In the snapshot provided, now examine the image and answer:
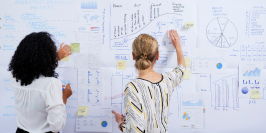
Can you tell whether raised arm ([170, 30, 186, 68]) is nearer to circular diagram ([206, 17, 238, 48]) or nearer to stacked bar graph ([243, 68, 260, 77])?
circular diagram ([206, 17, 238, 48])

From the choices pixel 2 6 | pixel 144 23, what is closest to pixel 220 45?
pixel 144 23

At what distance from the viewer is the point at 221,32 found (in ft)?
4.95

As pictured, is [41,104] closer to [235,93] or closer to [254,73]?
[235,93]

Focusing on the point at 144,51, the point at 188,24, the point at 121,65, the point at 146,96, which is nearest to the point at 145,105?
the point at 146,96

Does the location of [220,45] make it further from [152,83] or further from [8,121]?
[8,121]

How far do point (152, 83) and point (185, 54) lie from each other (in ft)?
2.21

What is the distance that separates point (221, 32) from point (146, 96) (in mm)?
1039

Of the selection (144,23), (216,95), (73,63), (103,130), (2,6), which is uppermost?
(2,6)

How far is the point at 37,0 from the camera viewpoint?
5.06ft

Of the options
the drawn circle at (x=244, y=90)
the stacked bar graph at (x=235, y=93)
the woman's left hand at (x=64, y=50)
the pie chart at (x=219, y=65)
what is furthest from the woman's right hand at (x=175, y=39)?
the woman's left hand at (x=64, y=50)

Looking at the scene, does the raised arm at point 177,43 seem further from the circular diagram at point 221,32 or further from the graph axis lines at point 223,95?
the graph axis lines at point 223,95

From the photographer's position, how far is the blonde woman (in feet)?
3.07

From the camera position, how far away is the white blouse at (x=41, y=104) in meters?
1.00

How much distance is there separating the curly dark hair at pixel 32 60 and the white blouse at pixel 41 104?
4cm
